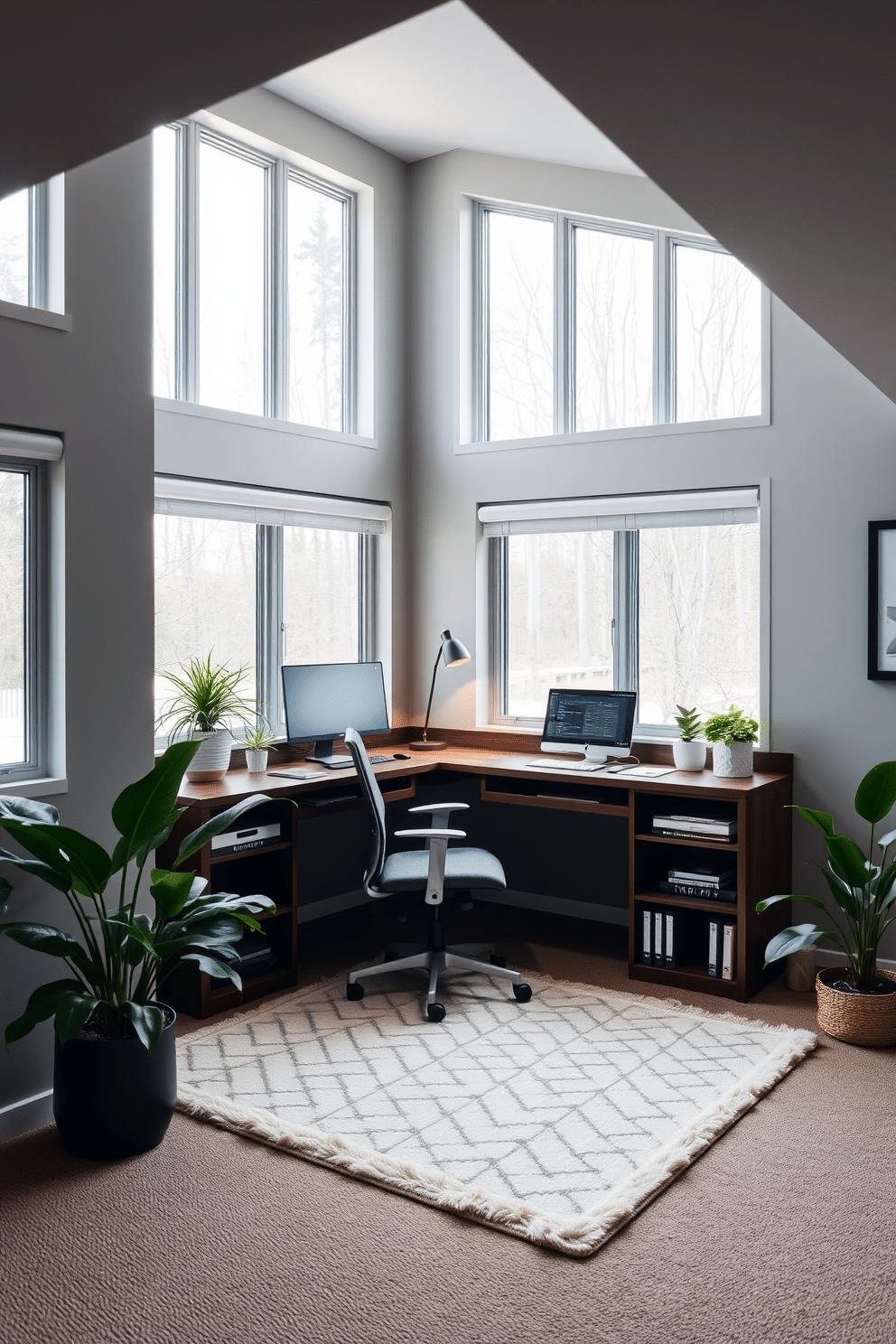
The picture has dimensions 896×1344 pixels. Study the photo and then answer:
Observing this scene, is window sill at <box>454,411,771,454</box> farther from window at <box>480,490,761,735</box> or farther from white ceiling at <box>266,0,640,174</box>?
white ceiling at <box>266,0,640,174</box>

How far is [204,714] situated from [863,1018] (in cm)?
260

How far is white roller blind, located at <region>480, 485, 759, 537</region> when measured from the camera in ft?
15.1

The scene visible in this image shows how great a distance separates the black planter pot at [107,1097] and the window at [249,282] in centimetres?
265

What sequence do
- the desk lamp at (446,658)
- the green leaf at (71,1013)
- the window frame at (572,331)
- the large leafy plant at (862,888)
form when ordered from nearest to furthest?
1. the green leaf at (71,1013)
2. the large leafy plant at (862,888)
3. the window frame at (572,331)
4. the desk lamp at (446,658)

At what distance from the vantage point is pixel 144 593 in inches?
131

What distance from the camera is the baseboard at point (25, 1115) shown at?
2990 millimetres

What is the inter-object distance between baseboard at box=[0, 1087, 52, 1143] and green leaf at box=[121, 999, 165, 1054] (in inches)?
20.8

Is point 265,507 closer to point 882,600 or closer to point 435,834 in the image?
point 435,834

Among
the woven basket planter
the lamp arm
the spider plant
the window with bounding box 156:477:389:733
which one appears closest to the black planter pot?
the spider plant

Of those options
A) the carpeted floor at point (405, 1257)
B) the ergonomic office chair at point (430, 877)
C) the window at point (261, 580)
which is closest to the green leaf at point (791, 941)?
the carpeted floor at point (405, 1257)

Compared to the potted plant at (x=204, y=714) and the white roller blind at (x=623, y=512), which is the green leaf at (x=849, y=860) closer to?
the white roller blind at (x=623, y=512)

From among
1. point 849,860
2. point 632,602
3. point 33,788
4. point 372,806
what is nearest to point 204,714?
point 372,806

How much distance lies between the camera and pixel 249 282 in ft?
15.8

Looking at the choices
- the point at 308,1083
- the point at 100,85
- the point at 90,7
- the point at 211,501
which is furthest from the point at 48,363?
the point at 308,1083
